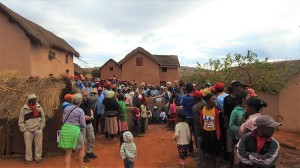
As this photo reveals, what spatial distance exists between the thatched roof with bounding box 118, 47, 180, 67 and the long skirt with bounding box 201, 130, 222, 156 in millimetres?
29951

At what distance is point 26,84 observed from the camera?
10273mm

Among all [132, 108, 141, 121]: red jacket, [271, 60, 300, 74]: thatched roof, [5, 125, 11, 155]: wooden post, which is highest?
[271, 60, 300, 74]: thatched roof

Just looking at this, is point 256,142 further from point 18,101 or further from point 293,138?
point 293,138

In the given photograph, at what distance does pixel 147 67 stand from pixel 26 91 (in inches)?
1093

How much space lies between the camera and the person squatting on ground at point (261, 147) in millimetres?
3914

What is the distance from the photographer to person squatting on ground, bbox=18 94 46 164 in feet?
29.1

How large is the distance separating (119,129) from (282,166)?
512cm

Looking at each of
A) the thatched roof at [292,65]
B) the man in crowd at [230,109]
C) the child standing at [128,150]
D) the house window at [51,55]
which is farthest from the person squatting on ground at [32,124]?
the house window at [51,55]

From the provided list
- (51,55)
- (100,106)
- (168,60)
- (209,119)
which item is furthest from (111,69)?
(209,119)

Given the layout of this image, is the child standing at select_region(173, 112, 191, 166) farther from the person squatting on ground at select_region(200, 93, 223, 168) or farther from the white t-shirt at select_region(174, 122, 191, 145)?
the person squatting on ground at select_region(200, 93, 223, 168)

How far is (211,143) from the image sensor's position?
733 cm

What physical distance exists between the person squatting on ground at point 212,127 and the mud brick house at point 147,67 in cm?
2992

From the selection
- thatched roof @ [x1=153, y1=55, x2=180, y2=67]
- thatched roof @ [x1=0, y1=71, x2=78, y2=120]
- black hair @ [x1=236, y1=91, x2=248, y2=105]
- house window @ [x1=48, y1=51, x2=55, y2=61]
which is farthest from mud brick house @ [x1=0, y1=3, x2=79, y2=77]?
thatched roof @ [x1=153, y1=55, x2=180, y2=67]

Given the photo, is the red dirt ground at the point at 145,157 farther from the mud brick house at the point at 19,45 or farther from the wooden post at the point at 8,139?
the mud brick house at the point at 19,45
